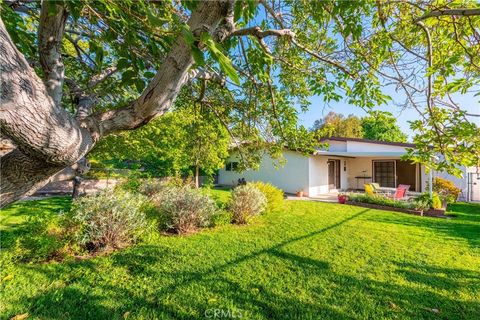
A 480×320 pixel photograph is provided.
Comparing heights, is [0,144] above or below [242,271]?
above

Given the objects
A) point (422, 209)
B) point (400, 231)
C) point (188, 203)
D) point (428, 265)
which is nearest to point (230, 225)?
point (188, 203)

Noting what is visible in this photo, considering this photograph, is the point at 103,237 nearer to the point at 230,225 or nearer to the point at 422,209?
the point at 230,225

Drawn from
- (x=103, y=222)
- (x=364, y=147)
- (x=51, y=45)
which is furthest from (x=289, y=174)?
(x=51, y=45)

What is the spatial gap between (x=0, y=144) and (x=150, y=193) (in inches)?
373

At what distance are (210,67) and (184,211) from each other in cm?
438

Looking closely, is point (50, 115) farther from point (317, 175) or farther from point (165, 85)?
point (317, 175)

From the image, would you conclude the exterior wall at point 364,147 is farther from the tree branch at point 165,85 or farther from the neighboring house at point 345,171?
the tree branch at point 165,85

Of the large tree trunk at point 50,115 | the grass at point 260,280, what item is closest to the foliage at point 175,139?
the grass at point 260,280

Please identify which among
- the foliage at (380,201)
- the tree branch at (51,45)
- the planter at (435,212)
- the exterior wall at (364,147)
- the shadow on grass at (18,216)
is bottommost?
the shadow on grass at (18,216)

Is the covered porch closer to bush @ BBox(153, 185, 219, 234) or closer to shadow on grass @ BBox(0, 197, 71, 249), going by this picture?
bush @ BBox(153, 185, 219, 234)

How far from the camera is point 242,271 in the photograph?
4082 mm

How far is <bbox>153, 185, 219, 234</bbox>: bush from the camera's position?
20.5 ft

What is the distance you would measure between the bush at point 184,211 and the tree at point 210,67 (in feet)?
8.90

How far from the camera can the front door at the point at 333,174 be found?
58.9 feet
